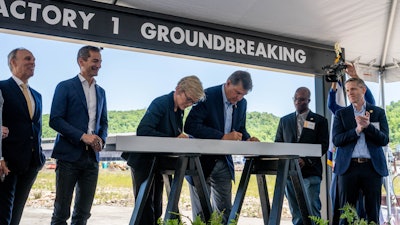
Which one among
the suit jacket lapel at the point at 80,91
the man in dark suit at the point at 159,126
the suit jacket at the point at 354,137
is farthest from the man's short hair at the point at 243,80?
the suit jacket lapel at the point at 80,91

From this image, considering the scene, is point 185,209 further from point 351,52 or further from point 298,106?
point 351,52

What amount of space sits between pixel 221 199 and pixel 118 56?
1702 millimetres

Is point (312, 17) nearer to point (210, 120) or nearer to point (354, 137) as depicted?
point (354, 137)

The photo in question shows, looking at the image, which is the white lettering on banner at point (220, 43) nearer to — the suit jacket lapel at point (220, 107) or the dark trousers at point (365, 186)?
the suit jacket lapel at point (220, 107)

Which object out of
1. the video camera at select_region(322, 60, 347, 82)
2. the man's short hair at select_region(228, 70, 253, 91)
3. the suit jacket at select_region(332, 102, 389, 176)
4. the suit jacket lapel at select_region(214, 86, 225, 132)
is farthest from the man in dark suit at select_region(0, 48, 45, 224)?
the video camera at select_region(322, 60, 347, 82)

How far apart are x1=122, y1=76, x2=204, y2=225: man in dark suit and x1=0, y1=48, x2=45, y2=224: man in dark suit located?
0.60m

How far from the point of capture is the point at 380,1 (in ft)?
11.9

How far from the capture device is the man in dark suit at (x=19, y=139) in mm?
2355

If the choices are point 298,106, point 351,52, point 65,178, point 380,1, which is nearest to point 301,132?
point 298,106

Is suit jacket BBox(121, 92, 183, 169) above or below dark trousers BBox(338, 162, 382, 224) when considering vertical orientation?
above

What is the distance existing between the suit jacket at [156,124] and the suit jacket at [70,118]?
1.01 feet

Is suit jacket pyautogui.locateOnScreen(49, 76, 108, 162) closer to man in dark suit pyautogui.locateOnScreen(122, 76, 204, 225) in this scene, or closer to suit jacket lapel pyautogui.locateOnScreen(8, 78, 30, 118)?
suit jacket lapel pyautogui.locateOnScreen(8, 78, 30, 118)

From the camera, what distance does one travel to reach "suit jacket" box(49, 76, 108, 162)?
2.38 meters

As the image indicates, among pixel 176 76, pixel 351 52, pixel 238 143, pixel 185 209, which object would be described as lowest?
pixel 185 209
